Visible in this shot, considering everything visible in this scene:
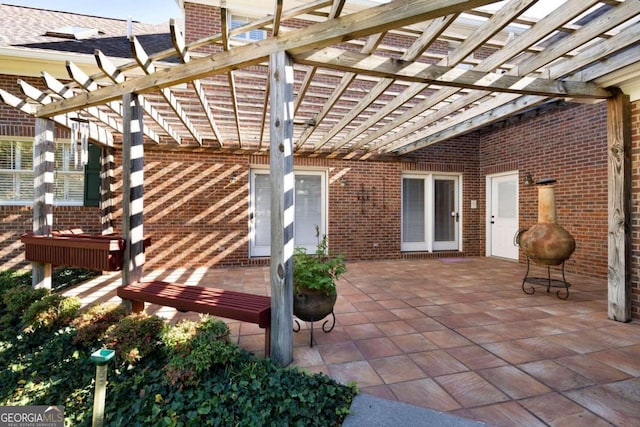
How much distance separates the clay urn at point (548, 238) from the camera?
12.7 feet

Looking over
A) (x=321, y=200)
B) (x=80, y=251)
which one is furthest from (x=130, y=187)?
(x=321, y=200)

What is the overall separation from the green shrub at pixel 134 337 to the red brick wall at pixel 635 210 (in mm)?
4731

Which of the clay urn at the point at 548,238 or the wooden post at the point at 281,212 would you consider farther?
the clay urn at the point at 548,238

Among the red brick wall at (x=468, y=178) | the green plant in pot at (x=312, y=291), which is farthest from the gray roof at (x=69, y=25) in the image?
the red brick wall at (x=468, y=178)

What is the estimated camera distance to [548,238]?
3928 mm

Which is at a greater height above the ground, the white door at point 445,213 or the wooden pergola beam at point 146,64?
the wooden pergola beam at point 146,64

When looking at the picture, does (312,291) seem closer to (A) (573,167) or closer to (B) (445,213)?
(A) (573,167)

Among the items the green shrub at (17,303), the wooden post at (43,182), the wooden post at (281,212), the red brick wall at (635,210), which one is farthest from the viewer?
the wooden post at (43,182)

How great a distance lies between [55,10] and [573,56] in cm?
979

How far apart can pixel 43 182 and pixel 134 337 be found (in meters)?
2.95

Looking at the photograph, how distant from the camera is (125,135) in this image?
10.0ft

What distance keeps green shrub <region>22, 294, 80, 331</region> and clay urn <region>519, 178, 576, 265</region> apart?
5.60 meters

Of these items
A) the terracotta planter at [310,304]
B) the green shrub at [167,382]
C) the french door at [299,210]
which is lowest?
the green shrub at [167,382]

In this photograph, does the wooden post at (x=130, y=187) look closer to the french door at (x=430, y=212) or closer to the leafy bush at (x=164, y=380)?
the leafy bush at (x=164, y=380)
